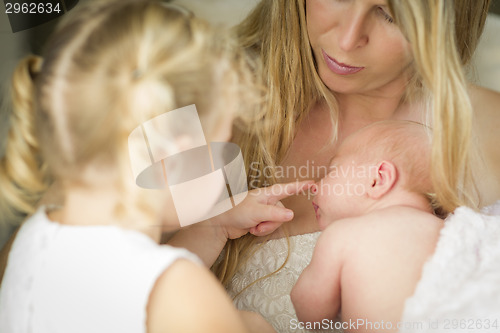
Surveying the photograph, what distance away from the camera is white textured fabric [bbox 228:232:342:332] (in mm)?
806

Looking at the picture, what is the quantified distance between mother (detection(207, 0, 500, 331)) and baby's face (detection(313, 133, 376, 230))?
0.19 feet

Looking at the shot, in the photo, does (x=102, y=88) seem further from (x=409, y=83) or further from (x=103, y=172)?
(x=409, y=83)

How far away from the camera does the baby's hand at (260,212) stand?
32.6 inches

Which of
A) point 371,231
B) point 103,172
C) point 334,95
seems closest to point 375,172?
point 371,231

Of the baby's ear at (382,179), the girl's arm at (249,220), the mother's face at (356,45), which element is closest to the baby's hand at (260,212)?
the girl's arm at (249,220)

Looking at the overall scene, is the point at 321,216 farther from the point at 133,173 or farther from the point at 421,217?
the point at 133,173

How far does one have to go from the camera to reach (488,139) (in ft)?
3.65

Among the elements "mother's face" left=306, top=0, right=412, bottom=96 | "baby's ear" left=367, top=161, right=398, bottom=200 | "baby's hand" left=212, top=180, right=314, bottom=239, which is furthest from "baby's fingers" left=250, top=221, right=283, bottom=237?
"mother's face" left=306, top=0, right=412, bottom=96

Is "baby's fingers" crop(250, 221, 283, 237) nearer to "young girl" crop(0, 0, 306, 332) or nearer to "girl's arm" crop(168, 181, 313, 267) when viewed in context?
"girl's arm" crop(168, 181, 313, 267)

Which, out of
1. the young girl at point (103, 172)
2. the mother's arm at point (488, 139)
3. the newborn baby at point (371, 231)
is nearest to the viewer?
the young girl at point (103, 172)

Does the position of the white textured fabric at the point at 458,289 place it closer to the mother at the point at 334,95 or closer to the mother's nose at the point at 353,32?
the mother at the point at 334,95

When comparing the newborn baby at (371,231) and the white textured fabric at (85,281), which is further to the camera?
the newborn baby at (371,231)

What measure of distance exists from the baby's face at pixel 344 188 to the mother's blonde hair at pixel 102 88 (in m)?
0.30

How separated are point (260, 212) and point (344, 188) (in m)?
0.14
